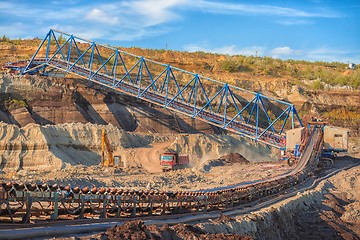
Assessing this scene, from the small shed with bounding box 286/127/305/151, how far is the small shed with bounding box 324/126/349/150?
3.89m

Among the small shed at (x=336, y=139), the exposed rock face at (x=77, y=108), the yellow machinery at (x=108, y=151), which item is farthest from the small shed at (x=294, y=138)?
the yellow machinery at (x=108, y=151)

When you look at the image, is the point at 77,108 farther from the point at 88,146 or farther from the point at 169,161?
the point at 169,161

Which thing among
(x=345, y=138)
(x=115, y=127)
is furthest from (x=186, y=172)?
(x=345, y=138)

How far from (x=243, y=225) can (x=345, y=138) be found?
4628cm

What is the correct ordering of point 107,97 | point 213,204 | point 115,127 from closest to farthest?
point 213,204 → point 115,127 → point 107,97

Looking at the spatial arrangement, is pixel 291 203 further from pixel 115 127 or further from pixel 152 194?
pixel 115 127

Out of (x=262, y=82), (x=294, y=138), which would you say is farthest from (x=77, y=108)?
(x=262, y=82)

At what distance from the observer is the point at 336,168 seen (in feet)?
190

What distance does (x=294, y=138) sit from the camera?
210 ft

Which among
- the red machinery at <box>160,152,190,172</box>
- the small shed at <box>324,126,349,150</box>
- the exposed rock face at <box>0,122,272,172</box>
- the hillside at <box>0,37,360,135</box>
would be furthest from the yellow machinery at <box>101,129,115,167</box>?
the small shed at <box>324,126,349,150</box>

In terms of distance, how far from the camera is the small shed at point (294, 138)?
208 feet

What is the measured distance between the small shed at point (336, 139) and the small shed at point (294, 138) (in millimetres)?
3893

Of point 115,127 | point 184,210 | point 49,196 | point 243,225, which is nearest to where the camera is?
point 49,196

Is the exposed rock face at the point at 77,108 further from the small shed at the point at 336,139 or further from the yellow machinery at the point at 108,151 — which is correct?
the small shed at the point at 336,139
